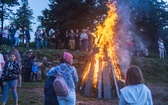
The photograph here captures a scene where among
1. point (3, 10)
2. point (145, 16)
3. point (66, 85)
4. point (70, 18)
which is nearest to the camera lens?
point (66, 85)

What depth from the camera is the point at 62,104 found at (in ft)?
20.5

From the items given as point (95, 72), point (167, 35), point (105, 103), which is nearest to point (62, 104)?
point (105, 103)

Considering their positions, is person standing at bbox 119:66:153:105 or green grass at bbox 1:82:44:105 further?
green grass at bbox 1:82:44:105

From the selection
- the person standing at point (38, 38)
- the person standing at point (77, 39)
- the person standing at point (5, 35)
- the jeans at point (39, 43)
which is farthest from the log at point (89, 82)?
the person standing at point (77, 39)

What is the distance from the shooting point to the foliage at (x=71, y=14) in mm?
28641

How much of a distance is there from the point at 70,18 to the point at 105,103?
57.3 feet

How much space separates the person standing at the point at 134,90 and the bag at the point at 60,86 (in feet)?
6.52

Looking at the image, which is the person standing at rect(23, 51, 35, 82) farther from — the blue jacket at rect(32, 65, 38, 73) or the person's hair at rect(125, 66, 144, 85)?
the person's hair at rect(125, 66, 144, 85)

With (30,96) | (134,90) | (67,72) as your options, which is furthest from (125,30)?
(134,90)

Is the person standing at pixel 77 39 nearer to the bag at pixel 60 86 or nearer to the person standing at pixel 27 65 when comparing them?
the person standing at pixel 27 65

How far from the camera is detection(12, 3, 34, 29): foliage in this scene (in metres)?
41.0

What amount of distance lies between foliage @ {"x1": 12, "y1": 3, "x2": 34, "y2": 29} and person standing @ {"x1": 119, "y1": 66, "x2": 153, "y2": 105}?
123ft

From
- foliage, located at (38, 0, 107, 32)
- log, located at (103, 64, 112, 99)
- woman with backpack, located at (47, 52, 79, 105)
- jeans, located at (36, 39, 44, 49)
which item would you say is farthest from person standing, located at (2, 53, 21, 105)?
foliage, located at (38, 0, 107, 32)

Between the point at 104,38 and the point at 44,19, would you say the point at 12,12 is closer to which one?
the point at 44,19
